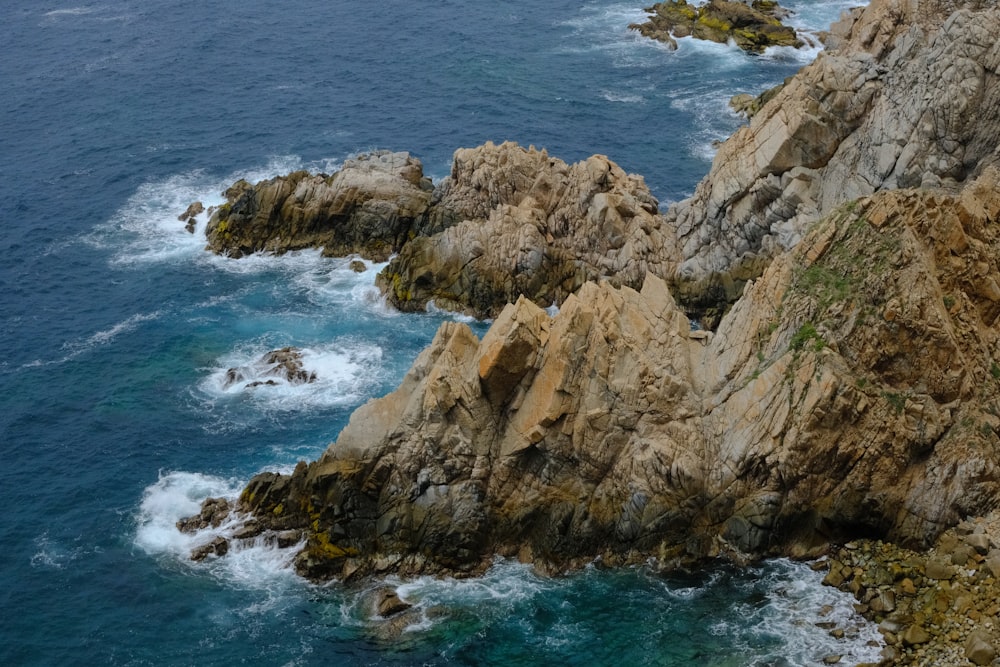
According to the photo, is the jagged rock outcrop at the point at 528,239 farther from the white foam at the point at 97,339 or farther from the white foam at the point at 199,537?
the white foam at the point at 199,537

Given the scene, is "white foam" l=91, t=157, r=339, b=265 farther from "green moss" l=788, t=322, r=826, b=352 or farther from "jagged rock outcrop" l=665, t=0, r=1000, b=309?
"green moss" l=788, t=322, r=826, b=352

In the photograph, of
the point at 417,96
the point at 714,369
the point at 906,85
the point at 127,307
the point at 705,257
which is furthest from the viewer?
the point at 417,96

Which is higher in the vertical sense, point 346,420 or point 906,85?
point 906,85

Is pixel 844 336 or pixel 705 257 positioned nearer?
pixel 844 336

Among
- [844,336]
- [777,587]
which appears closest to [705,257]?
[844,336]

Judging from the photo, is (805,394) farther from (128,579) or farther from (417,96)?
(417,96)

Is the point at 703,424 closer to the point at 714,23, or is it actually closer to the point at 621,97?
the point at 621,97

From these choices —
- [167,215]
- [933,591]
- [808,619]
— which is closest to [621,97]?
[167,215]
